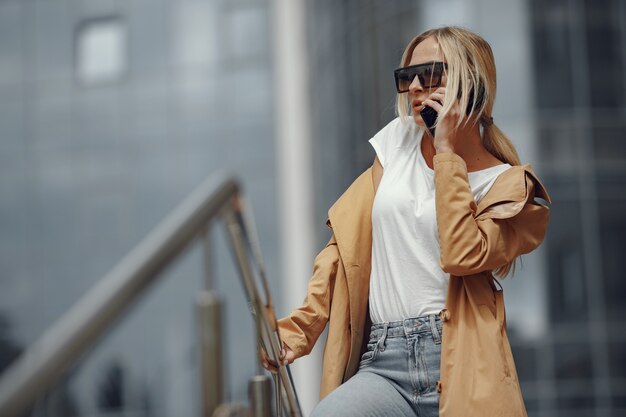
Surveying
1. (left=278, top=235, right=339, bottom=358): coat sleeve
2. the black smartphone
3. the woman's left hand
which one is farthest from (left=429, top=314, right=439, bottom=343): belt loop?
the black smartphone

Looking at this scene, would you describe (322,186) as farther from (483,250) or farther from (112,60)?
(483,250)

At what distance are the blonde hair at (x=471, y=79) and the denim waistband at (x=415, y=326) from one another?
28 centimetres

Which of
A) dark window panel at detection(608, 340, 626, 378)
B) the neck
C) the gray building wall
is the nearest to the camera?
the neck

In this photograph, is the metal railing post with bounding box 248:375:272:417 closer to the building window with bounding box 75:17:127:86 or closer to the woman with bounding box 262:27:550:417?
the woman with bounding box 262:27:550:417

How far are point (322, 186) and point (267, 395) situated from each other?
18.3 m

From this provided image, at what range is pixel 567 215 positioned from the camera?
17.1 m

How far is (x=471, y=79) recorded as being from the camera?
3.77 m

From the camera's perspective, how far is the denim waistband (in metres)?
3.58

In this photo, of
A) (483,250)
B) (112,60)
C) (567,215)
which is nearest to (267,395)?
(483,250)

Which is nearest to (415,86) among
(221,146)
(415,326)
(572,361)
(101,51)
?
(415,326)

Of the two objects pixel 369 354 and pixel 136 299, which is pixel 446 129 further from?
pixel 136 299

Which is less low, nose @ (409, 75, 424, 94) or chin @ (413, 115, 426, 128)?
nose @ (409, 75, 424, 94)

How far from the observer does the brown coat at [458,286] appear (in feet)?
11.4

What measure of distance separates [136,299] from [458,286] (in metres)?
1.66
